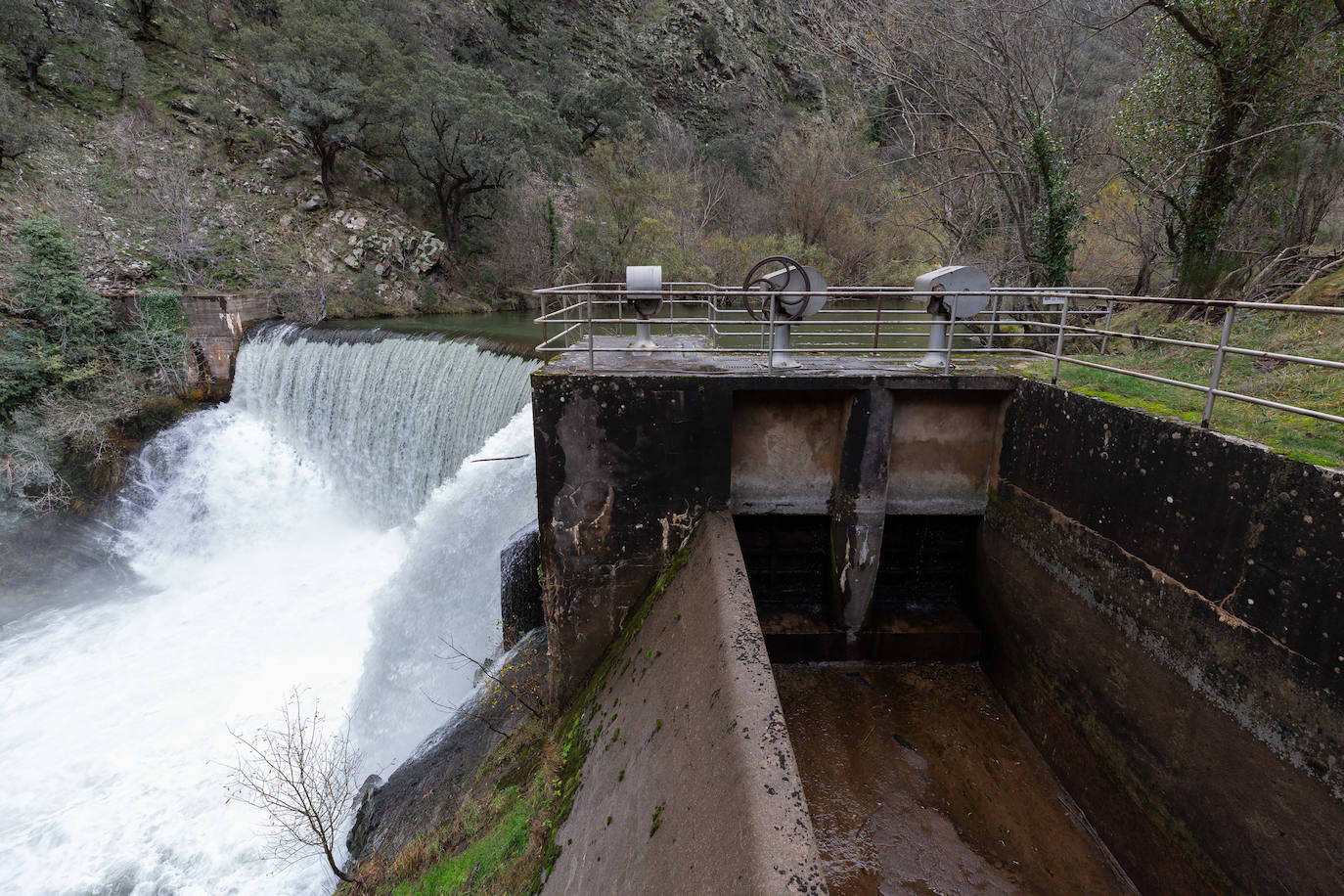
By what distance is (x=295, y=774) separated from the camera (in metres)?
9.21

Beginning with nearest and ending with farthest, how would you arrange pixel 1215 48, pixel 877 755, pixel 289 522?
pixel 877 755, pixel 1215 48, pixel 289 522

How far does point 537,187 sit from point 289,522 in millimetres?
19766

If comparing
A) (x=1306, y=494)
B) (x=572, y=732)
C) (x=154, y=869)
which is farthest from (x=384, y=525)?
(x=1306, y=494)

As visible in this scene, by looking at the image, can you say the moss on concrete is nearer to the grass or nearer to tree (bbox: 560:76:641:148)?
the grass

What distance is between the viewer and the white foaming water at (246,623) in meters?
8.58

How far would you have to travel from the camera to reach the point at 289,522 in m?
15.4

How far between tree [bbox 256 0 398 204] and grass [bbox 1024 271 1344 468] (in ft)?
95.7

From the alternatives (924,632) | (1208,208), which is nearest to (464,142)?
(1208,208)

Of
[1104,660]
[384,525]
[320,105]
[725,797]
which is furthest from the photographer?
[320,105]

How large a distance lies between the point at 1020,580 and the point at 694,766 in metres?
4.14

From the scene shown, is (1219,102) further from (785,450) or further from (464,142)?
(464,142)

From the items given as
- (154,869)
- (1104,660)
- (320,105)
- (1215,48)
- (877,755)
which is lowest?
(154,869)

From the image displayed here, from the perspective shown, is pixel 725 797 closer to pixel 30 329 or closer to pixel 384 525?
pixel 384 525

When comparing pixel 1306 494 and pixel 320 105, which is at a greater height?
pixel 320 105
